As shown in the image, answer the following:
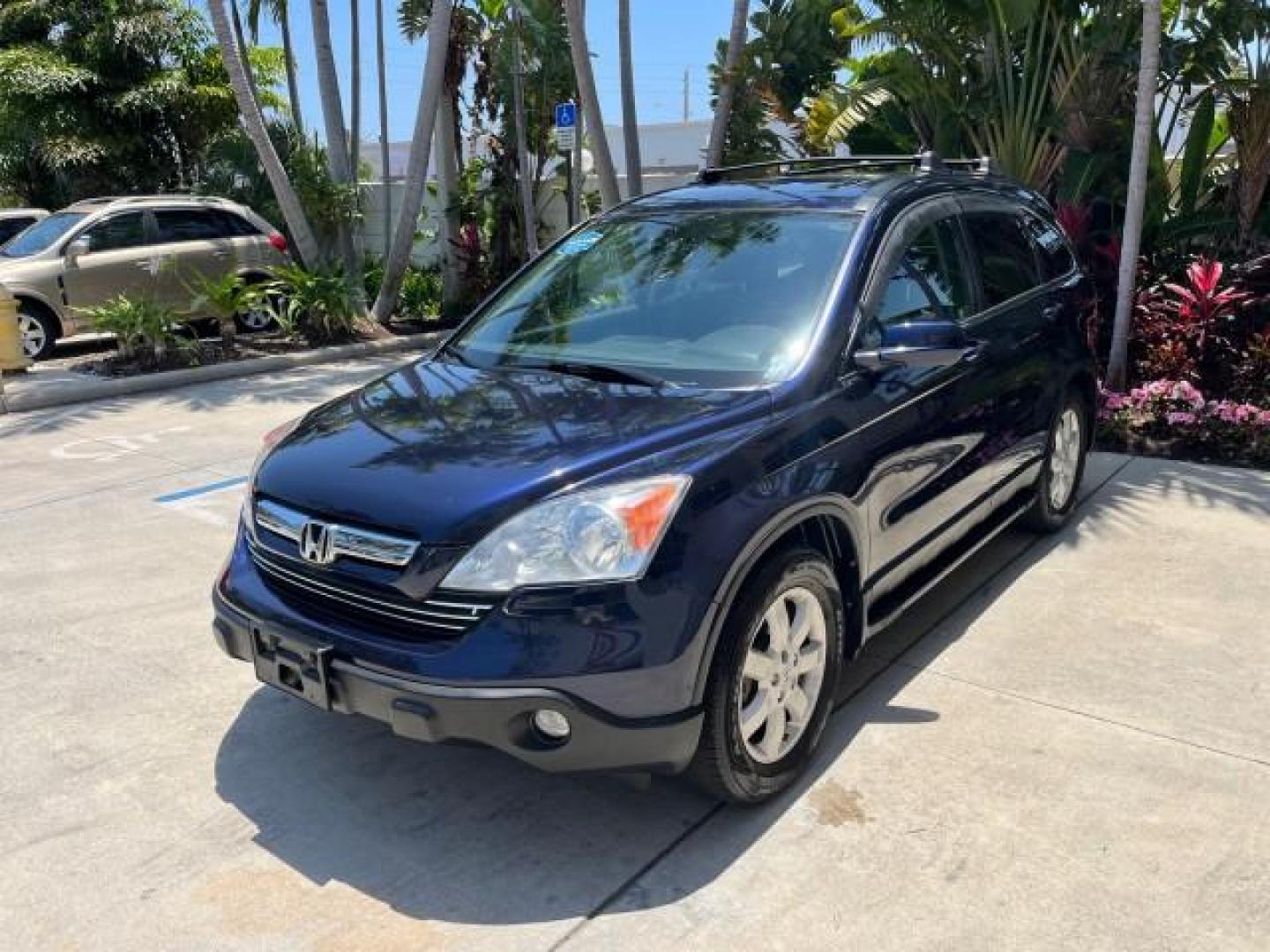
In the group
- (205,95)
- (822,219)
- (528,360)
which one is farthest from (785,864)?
(205,95)

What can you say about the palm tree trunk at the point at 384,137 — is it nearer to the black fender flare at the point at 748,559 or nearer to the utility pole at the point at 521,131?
the utility pole at the point at 521,131

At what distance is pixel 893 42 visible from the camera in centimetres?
1017

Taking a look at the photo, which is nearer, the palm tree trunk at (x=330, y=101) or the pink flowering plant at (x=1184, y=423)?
the pink flowering plant at (x=1184, y=423)

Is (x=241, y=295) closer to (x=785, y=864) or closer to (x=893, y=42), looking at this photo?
(x=893, y=42)

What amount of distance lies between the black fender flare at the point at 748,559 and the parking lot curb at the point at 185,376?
5.46 m

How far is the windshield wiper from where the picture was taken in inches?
133

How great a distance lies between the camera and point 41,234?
11.5m

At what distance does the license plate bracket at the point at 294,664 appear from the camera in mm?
2814

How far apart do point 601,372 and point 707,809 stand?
139 centimetres

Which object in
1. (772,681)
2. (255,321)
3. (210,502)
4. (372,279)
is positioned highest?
(372,279)

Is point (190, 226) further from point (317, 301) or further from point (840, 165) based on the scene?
point (840, 165)

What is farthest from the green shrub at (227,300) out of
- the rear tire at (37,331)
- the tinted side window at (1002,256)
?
the tinted side window at (1002,256)

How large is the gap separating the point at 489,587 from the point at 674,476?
0.55 m

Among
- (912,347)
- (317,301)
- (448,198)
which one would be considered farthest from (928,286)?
(448,198)
